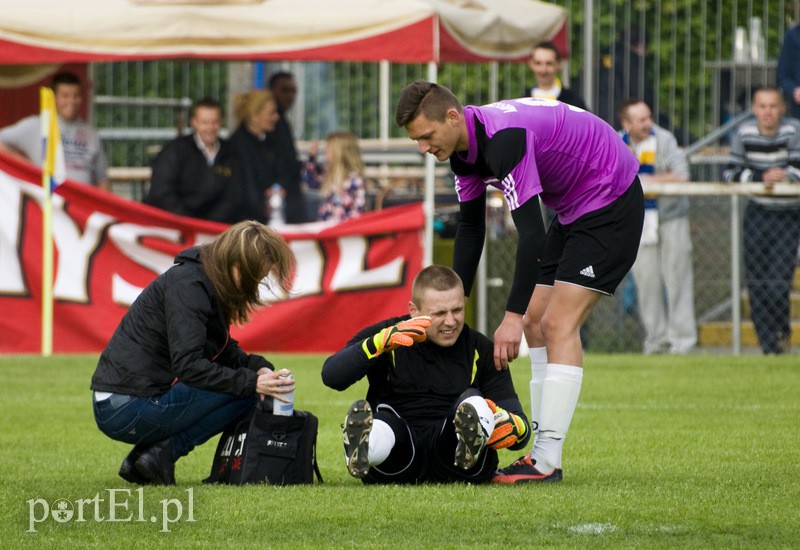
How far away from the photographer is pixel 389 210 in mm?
13219

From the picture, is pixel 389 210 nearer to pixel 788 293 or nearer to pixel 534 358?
pixel 788 293

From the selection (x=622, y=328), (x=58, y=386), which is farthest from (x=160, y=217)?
(x=622, y=328)

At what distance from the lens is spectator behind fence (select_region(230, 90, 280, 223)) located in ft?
46.8

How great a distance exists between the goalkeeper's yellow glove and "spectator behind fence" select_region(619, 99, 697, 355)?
291 inches

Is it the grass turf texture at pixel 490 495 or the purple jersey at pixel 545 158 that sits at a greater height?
the purple jersey at pixel 545 158

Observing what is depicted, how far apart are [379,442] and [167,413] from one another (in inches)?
36.9

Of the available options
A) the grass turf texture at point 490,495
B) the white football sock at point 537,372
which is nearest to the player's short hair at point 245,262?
the grass turf texture at point 490,495

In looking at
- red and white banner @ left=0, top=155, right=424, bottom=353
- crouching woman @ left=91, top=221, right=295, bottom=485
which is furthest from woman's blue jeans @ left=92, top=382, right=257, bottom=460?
red and white banner @ left=0, top=155, right=424, bottom=353

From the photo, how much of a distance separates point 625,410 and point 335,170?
17.3 ft

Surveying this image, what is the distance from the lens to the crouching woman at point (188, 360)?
618cm

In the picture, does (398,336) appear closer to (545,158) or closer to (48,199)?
(545,158)

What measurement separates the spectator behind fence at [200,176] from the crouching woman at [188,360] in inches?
287

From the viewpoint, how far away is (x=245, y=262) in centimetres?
612

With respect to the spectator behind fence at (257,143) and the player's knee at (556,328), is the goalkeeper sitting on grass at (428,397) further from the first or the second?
the spectator behind fence at (257,143)
